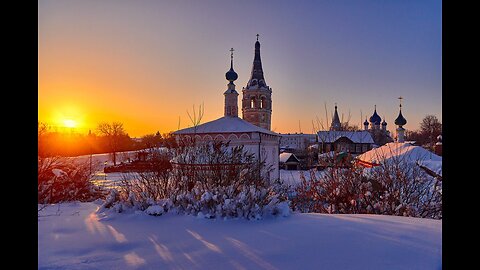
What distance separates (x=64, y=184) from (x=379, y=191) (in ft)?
25.7

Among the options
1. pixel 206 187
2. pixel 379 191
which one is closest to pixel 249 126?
pixel 379 191

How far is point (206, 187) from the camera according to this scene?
19.7ft

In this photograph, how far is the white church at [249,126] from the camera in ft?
56.6

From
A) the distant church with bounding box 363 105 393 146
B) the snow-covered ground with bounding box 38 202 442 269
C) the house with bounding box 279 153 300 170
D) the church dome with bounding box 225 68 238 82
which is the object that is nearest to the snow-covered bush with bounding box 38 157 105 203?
the snow-covered ground with bounding box 38 202 442 269

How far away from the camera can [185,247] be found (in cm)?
331

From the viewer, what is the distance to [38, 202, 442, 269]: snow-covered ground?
111 inches

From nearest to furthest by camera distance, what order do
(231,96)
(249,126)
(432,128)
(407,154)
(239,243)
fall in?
(239,243) → (407,154) → (432,128) → (249,126) → (231,96)

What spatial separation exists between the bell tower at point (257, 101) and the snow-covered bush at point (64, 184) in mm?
25009

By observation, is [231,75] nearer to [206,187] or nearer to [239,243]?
[206,187]

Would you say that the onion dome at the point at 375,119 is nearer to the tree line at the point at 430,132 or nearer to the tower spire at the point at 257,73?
the tree line at the point at 430,132

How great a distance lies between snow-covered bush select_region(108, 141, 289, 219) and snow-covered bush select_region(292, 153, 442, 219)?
4.32 ft

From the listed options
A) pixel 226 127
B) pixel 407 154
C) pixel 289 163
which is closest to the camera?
pixel 407 154

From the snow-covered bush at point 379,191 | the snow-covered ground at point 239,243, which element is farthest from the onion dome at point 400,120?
the snow-covered ground at point 239,243
